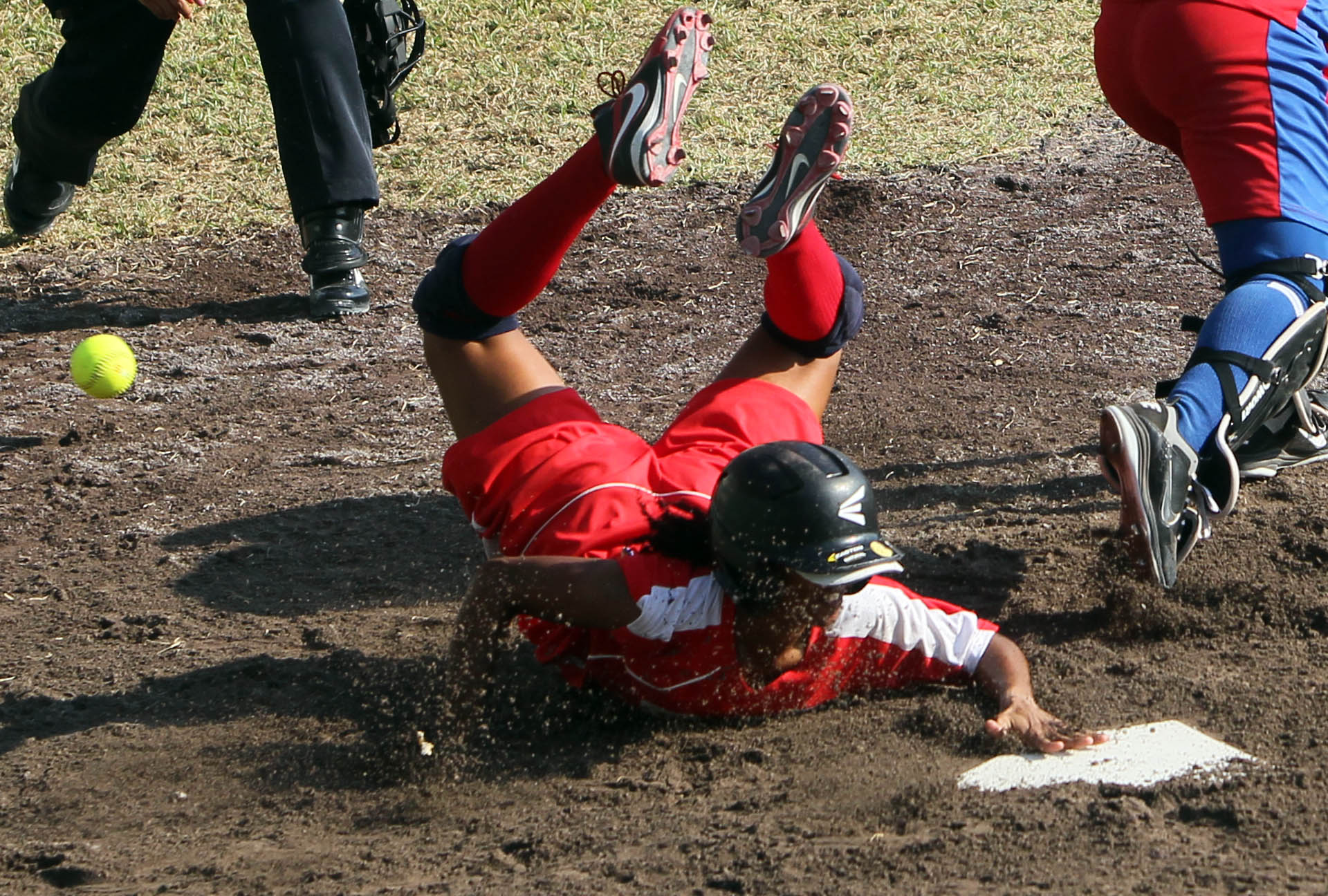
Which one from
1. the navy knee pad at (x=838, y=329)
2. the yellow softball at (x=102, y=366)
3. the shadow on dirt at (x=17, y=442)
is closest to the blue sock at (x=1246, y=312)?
the navy knee pad at (x=838, y=329)

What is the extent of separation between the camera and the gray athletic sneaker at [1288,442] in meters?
3.81

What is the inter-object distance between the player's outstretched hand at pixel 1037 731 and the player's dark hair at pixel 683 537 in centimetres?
69

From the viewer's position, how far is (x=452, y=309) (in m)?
3.73

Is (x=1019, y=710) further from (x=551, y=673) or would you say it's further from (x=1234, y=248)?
(x=1234, y=248)

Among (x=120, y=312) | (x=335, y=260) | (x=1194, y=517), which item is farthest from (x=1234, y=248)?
(x=120, y=312)

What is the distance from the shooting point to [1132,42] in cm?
383

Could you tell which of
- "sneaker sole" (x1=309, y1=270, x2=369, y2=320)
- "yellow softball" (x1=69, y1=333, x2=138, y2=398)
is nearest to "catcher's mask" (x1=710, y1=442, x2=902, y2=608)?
"yellow softball" (x1=69, y1=333, x2=138, y2=398)

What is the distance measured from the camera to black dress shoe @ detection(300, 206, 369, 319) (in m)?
5.79

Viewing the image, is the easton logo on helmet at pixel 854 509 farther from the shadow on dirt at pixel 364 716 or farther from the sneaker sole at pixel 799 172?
the sneaker sole at pixel 799 172

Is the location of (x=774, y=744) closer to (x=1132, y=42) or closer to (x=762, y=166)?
(x=1132, y=42)

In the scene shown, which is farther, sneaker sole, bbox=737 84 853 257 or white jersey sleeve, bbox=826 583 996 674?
sneaker sole, bbox=737 84 853 257

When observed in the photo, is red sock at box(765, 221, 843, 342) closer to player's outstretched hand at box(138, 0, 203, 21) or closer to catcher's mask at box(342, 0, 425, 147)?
player's outstretched hand at box(138, 0, 203, 21)

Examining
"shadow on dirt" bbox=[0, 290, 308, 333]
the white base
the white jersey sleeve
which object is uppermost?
the white jersey sleeve

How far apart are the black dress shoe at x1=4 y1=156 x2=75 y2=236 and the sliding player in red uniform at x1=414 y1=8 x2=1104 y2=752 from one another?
329 cm
